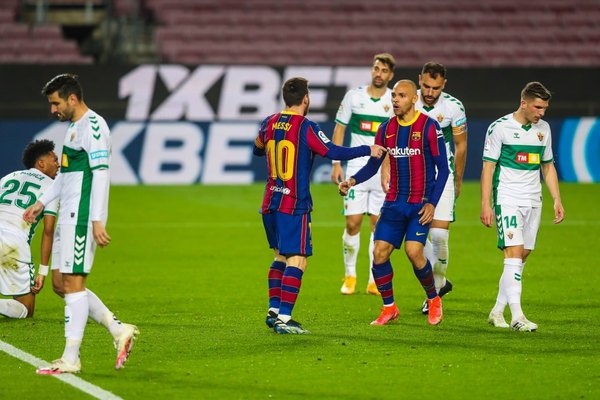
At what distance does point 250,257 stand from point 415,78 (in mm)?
9342

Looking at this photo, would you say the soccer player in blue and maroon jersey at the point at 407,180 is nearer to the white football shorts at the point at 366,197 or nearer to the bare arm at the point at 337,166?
the bare arm at the point at 337,166

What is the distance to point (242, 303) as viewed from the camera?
36.0ft

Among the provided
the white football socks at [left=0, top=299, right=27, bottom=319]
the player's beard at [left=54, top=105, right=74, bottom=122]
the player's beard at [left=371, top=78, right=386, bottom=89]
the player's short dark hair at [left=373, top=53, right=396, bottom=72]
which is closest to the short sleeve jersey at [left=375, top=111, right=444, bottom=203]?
the player's short dark hair at [left=373, top=53, right=396, bottom=72]

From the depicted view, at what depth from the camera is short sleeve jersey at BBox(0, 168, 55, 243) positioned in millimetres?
10039

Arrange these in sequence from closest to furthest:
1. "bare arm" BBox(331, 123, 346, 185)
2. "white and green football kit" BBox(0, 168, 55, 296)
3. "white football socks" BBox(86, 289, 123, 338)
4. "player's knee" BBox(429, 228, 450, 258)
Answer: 1. "white football socks" BBox(86, 289, 123, 338)
2. "white and green football kit" BBox(0, 168, 55, 296)
3. "player's knee" BBox(429, 228, 450, 258)
4. "bare arm" BBox(331, 123, 346, 185)

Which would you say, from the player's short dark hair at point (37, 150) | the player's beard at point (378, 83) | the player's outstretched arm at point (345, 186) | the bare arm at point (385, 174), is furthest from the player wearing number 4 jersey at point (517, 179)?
the player's short dark hair at point (37, 150)

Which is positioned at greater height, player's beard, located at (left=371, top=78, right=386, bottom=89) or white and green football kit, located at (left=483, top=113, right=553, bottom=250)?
player's beard, located at (left=371, top=78, right=386, bottom=89)

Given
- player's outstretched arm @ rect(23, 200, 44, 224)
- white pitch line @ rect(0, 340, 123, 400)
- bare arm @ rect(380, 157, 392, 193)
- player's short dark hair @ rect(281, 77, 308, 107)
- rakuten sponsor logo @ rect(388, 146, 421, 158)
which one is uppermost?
player's short dark hair @ rect(281, 77, 308, 107)

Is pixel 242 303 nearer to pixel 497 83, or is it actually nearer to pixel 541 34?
pixel 497 83

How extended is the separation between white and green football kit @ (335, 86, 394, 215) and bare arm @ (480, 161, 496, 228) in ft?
7.94

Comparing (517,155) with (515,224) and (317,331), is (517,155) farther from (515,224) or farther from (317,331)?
(317,331)

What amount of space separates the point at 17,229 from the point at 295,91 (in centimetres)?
284

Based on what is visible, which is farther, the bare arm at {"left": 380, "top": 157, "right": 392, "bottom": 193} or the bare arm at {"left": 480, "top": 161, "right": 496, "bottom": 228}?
the bare arm at {"left": 380, "top": 157, "right": 392, "bottom": 193}

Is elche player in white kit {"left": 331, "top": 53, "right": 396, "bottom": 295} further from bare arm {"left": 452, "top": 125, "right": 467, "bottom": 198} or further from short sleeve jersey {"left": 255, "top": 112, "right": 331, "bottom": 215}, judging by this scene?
short sleeve jersey {"left": 255, "top": 112, "right": 331, "bottom": 215}
